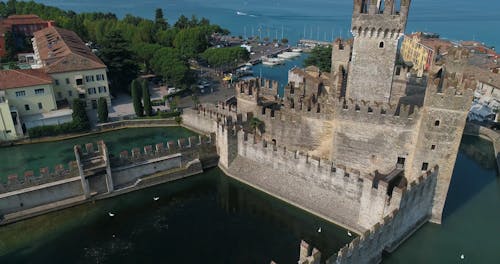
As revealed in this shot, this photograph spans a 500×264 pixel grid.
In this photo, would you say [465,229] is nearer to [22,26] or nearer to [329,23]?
[22,26]

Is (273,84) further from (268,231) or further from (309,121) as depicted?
(268,231)

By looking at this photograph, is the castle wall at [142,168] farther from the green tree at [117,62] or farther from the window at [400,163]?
the green tree at [117,62]

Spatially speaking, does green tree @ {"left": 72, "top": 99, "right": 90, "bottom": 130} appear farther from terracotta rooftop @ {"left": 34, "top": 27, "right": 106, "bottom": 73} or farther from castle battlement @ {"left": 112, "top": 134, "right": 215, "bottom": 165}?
castle battlement @ {"left": 112, "top": 134, "right": 215, "bottom": 165}

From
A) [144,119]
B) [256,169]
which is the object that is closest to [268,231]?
[256,169]

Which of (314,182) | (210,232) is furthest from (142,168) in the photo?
(314,182)

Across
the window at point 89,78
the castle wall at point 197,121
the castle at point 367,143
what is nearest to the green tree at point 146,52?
the window at point 89,78

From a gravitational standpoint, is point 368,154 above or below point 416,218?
above
